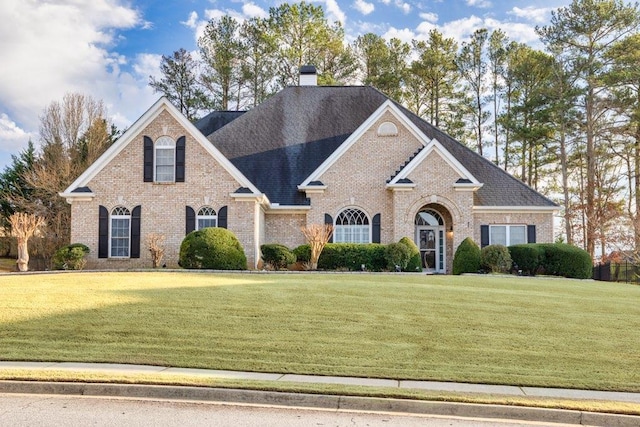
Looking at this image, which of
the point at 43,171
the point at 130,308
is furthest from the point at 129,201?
the point at 43,171

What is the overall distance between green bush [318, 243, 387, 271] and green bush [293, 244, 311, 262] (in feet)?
1.76

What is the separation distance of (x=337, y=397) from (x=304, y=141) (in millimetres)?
21265

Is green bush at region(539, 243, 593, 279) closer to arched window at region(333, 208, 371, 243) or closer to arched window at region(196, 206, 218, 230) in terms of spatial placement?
arched window at region(333, 208, 371, 243)

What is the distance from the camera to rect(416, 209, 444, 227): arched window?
2486cm

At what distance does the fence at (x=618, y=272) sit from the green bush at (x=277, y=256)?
17.0 metres

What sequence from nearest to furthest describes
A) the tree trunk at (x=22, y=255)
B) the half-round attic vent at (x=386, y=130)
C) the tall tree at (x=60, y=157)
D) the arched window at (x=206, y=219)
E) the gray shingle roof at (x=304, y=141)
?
1. the tree trunk at (x=22, y=255)
2. the arched window at (x=206, y=219)
3. the half-round attic vent at (x=386, y=130)
4. the gray shingle roof at (x=304, y=141)
5. the tall tree at (x=60, y=157)

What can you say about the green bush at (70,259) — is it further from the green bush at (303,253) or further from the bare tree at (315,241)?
the bare tree at (315,241)

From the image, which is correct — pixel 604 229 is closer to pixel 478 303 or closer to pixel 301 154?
pixel 301 154

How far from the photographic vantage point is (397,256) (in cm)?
2073

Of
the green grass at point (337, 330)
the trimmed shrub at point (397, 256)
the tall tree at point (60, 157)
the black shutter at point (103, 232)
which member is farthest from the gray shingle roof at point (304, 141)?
the tall tree at point (60, 157)

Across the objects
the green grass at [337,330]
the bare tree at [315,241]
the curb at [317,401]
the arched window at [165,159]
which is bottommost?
the curb at [317,401]

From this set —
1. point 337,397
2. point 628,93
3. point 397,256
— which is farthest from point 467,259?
point 628,93

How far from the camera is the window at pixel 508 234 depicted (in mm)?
24047

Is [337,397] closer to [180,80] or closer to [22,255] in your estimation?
[22,255]
